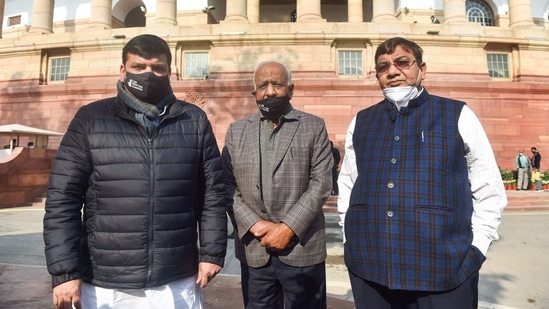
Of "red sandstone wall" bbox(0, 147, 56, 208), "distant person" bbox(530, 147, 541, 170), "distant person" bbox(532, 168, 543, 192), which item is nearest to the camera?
"red sandstone wall" bbox(0, 147, 56, 208)

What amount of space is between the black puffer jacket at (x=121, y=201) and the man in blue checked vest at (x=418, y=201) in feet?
3.71

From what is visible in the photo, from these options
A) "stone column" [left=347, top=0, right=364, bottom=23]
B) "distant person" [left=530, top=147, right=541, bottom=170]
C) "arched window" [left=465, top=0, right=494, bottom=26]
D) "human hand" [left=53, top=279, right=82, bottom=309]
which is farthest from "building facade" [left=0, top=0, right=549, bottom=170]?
"human hand" [left=53, top=279, right=82, bottom=309]

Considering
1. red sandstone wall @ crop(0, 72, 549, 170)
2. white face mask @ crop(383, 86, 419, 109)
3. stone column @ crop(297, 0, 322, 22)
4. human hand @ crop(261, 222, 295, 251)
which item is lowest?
human hand @ crop(261, 222, 295, 251)

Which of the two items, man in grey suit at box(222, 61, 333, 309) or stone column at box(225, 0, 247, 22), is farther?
stone column at box(225, 0, 247, 22)

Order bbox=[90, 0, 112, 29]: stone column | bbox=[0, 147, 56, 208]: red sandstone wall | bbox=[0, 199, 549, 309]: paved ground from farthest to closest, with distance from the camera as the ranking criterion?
bbox=[90, 0, 112, 29]: stone column
bbox=[0, 147, 56, 208]: red sandstone wall
bbox=[0, 199, 549, 309]: paved ground

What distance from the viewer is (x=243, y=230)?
259cm

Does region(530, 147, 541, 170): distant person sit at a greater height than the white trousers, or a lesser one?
greater

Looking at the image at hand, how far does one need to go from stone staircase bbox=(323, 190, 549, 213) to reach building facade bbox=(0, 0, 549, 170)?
4587 mm

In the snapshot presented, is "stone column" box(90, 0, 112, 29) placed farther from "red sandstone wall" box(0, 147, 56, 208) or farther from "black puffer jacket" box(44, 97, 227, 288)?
"black puffer jacket" box(44, 97, 227, 288)

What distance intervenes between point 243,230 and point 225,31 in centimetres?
1702

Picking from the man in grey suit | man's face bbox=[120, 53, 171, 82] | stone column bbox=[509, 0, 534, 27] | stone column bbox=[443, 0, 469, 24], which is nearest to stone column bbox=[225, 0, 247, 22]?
stone column bbox=[443, 0, 469, 24]

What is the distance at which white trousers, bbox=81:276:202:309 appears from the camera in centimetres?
216

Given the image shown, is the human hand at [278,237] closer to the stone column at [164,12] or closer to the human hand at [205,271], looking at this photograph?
the human hand at [205,271]

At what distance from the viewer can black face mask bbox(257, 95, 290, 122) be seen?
272 centimetres
